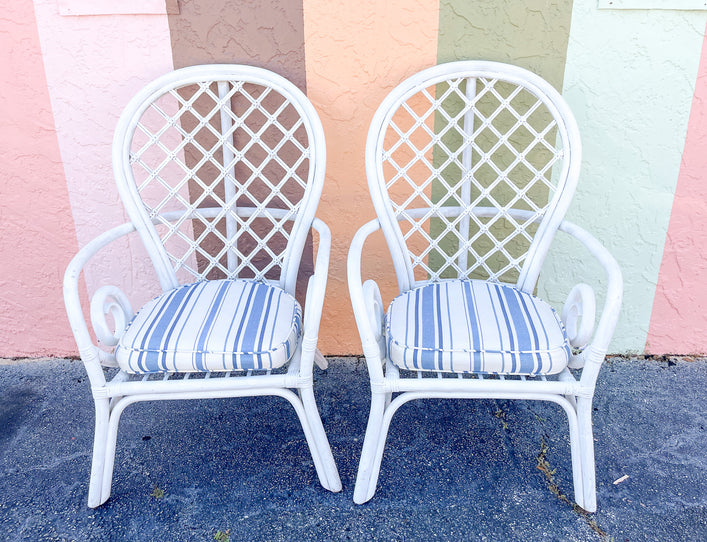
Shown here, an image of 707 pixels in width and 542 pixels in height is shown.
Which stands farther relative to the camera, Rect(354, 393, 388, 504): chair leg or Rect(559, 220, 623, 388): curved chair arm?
Rect(354, 393, 388, 504): chair leg

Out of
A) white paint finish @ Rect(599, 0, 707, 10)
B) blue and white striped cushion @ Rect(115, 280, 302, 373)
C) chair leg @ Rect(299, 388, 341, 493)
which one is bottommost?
chair leg @ Rect(299, 388, 341, 493)

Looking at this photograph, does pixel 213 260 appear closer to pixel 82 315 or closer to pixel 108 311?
pixel 108 311

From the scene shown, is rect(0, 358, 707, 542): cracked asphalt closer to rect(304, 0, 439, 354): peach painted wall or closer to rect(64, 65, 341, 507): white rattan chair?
rect(64, 65, 341, 507): white rattan chair

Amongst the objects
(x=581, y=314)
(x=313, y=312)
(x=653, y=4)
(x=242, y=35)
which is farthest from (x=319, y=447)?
(x=653, y=4)

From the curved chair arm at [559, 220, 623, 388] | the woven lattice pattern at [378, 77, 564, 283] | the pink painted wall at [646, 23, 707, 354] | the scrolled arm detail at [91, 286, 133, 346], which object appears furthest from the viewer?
the pink painted wall at [646, 23, 707, 354]

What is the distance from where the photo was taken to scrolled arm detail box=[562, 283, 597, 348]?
1.36 meters

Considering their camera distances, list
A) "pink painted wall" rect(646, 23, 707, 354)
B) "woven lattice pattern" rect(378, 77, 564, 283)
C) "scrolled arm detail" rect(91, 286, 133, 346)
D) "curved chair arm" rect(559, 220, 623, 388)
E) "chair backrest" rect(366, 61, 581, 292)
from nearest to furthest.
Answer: "curved chair arm" rect(559, 220, 623, 388) → "scrolled arm detail" rect(91, 286, 133, 346) → "chair backrest" rect(366, 61, 581, 292) → "woven lattice pattern" rect(378, 77, 564, 283) → "pink painted wall" rect(646, 23, 707, 354)

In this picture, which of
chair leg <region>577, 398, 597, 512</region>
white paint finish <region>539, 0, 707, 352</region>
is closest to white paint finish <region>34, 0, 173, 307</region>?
white paint finish <region>539, 0, 707, 352</region>

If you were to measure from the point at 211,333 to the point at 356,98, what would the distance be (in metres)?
0.89

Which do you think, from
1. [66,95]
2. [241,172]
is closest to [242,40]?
[241,172]

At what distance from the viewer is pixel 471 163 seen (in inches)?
69.9

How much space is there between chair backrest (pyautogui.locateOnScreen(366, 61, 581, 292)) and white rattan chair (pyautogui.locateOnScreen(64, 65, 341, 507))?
10.4 inches

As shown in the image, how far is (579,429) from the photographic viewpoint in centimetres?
139

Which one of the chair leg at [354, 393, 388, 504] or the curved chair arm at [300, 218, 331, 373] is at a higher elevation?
the curved chair arm at [300, 218, 331, 373]
